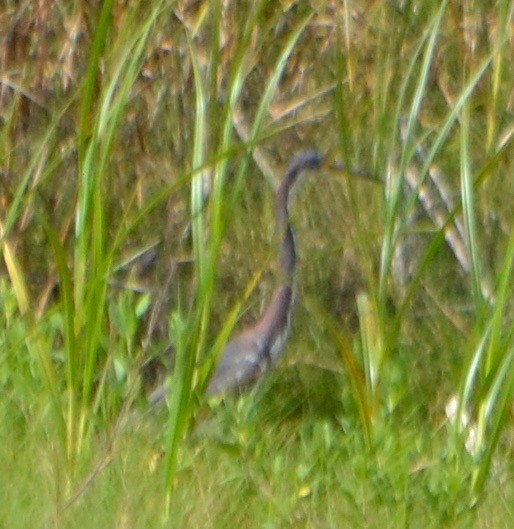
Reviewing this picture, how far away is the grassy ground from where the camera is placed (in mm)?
2873

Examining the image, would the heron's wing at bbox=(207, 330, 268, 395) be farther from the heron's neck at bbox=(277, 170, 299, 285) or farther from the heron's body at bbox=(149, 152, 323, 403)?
the heron's neck at bbox=(277, 170, 299, 285)

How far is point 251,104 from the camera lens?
15.2 feet

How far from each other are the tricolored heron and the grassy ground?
10cm

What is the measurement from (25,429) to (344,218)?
160 cm

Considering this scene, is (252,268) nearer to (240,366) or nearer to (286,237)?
(286,237)

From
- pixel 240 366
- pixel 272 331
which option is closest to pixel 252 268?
pixel 272 331

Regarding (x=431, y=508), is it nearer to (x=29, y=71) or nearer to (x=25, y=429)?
(x=25, y=429)

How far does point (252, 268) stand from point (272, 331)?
0.31 meters

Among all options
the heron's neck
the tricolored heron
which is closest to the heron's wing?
the tricolored heron

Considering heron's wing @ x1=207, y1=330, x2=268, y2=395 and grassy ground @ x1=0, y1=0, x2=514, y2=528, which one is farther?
heron's wing @ x1=207, y1=330, x2=268, y2=395

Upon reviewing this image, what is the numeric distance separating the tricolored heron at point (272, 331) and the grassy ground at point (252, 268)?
10cm

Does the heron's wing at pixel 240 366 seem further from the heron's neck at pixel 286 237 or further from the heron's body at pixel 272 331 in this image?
the heron's neck at pixel 286 237

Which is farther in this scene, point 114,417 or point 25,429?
point 25,429

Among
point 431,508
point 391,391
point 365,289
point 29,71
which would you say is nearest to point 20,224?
point 29,71
